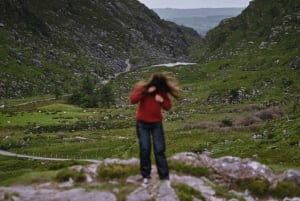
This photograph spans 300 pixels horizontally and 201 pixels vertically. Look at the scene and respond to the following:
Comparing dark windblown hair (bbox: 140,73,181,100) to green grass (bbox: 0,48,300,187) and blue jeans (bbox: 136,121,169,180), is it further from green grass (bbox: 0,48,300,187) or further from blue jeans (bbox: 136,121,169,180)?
green grass (bbox: 0,48,300,187)

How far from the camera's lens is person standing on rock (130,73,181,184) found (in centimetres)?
2342

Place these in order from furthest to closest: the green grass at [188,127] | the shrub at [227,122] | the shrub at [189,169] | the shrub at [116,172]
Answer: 1. the shrub at [227,122]
2. the green grass at [188,127]
3. the shrub at [189,169]
4. the shrub at [116,172]

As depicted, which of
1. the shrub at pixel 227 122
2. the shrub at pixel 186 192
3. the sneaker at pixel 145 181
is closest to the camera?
the shrub at pixel 186 192

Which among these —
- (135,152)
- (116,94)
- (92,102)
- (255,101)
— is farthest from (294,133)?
(116,94)

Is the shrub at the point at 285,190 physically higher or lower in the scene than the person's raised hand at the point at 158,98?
lower

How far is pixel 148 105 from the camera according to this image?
77.6 ft

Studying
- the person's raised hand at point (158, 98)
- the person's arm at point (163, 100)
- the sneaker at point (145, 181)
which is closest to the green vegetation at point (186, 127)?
the sneaker at point (145, 181)

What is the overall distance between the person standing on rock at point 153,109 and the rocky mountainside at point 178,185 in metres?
0.85

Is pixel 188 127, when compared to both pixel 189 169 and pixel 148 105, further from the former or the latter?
pixel 148 105

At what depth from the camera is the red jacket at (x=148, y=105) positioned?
918 inches

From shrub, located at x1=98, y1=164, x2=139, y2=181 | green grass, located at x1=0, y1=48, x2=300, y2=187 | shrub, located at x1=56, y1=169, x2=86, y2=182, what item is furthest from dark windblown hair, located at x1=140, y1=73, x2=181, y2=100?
green grass, located at x1=0, y1=48, x2=300, y2=187

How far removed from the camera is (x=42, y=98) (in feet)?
605

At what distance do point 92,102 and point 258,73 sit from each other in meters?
59.5

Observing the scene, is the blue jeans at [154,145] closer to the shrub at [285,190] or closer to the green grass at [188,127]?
the shrub at [285,190]
